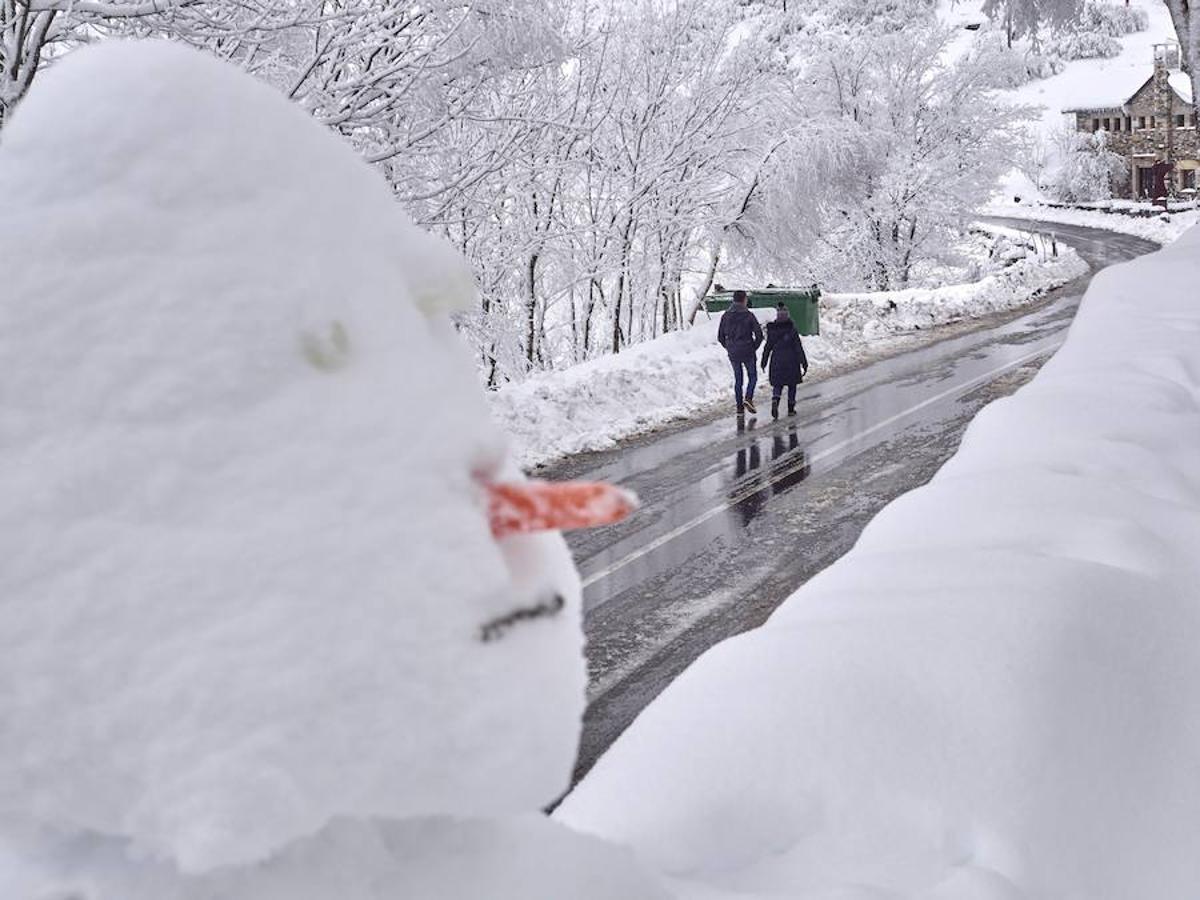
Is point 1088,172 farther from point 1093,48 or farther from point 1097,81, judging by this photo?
point 1093,48

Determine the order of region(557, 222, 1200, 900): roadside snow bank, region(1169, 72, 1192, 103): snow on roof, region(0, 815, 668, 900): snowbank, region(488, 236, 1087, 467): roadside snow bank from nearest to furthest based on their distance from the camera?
1. region(0, 815, 668, 900): snowbank
2. region(557, 222, 1200, 900): roadside snow bank
3. region(488, 236, 1087, 467): roadside snow bank
4. region(1169, 72, 1192, 103): snow on roof

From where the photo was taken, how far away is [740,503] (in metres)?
9.25

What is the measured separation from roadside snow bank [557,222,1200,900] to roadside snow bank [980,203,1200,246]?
3163 cm

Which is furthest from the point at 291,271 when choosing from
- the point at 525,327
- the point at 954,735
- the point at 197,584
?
the point at 525,327

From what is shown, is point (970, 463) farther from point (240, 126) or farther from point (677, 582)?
point (240, 126)

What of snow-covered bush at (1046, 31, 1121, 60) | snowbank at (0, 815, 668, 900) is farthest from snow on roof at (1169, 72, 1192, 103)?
snowbank at (0, 815, 668, 900)

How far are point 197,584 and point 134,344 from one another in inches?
9.8

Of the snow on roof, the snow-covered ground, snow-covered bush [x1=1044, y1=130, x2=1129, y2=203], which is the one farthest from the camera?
the snow-covered ground

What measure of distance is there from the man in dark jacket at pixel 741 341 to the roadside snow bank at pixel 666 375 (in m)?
0.72

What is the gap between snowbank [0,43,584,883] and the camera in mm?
1121

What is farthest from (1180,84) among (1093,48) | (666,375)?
(666,375)

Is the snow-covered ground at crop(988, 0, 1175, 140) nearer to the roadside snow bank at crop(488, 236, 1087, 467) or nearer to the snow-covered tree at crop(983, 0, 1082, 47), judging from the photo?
the roadside snow bank at crop(488, 236, 1087, 467)

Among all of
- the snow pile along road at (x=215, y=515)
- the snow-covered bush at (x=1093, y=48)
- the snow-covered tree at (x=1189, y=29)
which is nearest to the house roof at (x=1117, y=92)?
the snow-covered bush at (x=1093, y=48)

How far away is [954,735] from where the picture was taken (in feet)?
7.63
